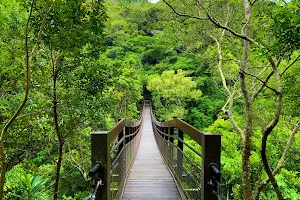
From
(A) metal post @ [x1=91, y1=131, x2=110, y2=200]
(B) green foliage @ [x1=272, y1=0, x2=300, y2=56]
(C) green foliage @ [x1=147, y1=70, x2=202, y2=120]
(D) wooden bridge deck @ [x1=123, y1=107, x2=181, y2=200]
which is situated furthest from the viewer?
(C) green foliage @ [x1=147, y1=70, x2=202, y2=120]

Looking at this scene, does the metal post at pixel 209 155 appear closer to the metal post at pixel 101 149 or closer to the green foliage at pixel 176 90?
the metal post at pixel 101 149

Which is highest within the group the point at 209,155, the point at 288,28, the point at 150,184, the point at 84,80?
the point at 288,28

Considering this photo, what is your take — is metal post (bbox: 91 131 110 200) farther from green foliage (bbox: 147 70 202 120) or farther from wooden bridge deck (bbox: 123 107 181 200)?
green foliage (bbox: 147 70 202 120)

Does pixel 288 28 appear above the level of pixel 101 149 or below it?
above

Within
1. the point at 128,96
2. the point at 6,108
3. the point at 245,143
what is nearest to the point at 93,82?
the point at 6,108

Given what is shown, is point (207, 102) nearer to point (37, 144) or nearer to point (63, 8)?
point (37, 144)

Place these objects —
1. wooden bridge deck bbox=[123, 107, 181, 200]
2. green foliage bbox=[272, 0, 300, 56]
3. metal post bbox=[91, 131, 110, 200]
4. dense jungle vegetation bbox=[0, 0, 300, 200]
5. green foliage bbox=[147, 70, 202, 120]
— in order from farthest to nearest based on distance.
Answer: green foliage bbox=[147, 70, 202, 120], wooden bridge deck bbox=[123, 107, 181, 200], dense jungle vegetation bbox=[0, 0, 300, 200], green foliage bbox=[272, 0, 300, 56], metal post bbox=[91, 131, 110, 200]

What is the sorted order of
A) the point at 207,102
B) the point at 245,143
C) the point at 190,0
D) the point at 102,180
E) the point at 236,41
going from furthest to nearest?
the point at 207,102, the point at 236,41, the point at 190,0, the point at 245,143, the point at 102,180

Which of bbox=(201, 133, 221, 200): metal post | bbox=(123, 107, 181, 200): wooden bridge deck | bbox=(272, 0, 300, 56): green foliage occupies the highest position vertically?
bbox=(272, 0, 300, 56): green foliage

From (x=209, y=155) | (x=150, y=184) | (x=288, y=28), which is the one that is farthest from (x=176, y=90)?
(x=209, y=155)

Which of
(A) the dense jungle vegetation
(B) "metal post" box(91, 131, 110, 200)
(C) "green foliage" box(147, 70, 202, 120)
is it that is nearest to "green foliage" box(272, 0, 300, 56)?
(A) the dense jungle vegetation

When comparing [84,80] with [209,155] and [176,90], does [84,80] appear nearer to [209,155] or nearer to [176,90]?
[209,155]

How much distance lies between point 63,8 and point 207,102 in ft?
86.3

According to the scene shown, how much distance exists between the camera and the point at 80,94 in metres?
3.62
